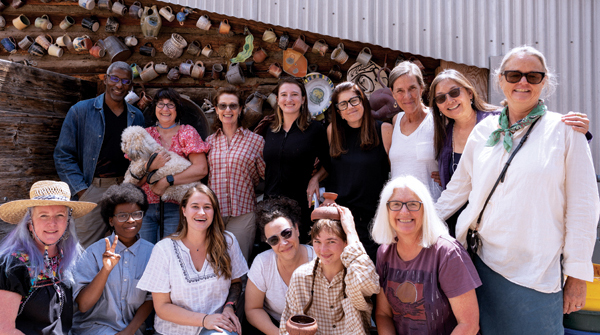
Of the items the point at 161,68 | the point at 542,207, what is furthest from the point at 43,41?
the point at 542,207

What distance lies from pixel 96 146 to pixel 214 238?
1732mm

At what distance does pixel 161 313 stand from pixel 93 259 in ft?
1.97

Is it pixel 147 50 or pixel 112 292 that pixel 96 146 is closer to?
pixel 147 50

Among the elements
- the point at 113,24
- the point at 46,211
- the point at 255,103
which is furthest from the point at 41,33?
the point at 46,211

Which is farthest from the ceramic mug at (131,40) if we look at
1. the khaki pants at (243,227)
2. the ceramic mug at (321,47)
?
the khaki pants at (243,227)

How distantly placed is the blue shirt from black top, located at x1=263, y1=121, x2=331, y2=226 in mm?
1116

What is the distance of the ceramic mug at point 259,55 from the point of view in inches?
182

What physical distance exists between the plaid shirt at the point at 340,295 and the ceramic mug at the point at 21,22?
15.3ft

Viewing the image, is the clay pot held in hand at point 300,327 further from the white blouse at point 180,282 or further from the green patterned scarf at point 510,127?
the green patterned scarf at point 510,127

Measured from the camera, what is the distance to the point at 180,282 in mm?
2795

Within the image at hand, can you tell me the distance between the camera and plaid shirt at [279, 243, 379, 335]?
230 centimetres

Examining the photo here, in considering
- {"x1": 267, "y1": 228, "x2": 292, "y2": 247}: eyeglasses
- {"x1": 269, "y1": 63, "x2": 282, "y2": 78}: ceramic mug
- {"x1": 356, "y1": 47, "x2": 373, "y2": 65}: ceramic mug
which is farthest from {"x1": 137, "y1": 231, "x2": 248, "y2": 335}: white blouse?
{"x1": 356, "y1": 47, "x2": 373, "y2": 65}: ceramic mug

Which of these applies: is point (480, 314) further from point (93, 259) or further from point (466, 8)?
point (466, 8)

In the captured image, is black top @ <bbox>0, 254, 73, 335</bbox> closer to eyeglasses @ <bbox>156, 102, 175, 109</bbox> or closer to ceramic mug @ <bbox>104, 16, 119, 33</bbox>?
eyeglasses @ <bbox>156, 102, 175, 109</bbox>
